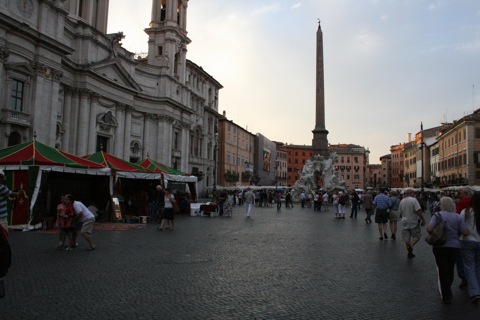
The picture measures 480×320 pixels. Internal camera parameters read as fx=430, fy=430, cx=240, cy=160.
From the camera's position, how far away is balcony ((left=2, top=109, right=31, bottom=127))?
21675 mm

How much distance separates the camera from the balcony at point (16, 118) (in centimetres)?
2167

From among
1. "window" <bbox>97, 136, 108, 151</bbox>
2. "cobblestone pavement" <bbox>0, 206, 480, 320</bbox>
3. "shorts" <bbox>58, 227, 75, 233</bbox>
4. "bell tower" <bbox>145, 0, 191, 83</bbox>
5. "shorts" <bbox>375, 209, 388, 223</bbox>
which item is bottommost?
"cobblestone pavement" <bbox>0, 206, 480, 320</bbox>

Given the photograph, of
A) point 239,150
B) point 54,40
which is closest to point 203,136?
point 239,150

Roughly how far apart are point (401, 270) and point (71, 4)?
99.7 feet

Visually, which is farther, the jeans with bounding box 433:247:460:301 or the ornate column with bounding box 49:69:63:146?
Result: the ornate column with bounding box 49:69:63:146

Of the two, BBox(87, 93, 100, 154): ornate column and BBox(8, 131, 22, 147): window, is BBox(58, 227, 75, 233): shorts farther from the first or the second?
BBox(87, 93, 100, 154): ornate column

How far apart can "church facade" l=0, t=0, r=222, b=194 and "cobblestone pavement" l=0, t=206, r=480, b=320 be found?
1458 centimetres

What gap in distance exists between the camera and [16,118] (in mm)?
22312

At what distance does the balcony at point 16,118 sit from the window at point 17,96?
55 centimetres

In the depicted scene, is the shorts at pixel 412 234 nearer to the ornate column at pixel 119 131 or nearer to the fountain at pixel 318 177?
the ornate column at pixel 119 131

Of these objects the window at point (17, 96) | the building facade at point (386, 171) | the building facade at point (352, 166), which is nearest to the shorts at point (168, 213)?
the window at point (17, 96)

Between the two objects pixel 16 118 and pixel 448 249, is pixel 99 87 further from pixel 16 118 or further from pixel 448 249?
pixel 448 249

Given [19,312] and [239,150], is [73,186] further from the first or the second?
[239,150]

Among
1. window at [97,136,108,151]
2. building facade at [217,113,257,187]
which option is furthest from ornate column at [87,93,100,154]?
building facade at [217,113,257,187]
